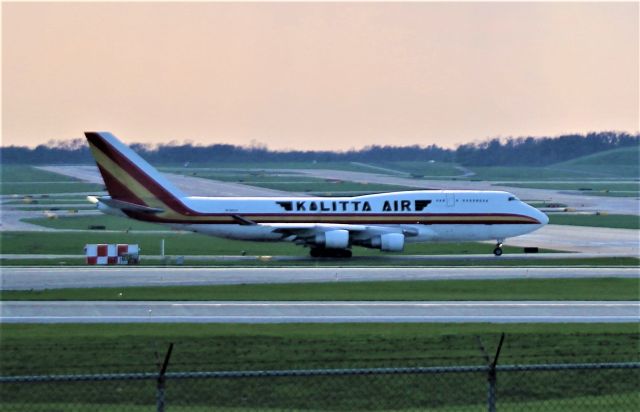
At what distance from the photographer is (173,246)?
191ft

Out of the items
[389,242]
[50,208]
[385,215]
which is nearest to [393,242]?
[389,242]

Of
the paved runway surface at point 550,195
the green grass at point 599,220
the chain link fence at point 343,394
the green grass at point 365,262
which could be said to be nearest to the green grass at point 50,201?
the paved runway surface at point 550,195

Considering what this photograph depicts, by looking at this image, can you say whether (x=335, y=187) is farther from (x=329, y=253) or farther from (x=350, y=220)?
(x=329, y=253)

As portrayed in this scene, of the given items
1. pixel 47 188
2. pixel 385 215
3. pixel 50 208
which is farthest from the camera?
pixel 47 188

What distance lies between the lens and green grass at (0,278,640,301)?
33.1m

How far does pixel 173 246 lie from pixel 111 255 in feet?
37.6

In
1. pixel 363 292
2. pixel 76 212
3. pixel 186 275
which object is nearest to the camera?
pixel 363 292

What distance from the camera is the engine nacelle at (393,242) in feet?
166

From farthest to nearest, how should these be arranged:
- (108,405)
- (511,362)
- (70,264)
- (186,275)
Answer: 1. (70,264)
2. (186,275)
3. (511,362)
4. (108,405)

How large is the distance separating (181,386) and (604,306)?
640 inches

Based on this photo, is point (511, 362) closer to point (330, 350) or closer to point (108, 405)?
point (330, 350)

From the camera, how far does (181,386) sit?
1902 centimetres

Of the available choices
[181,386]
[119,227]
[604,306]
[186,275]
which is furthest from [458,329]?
[119,227]

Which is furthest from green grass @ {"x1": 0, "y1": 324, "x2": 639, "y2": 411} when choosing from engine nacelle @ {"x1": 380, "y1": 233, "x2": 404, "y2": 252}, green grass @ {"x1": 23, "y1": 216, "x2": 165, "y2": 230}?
green grass @ {"x1": 23, "y1": 216, "x2": 165, "y2": 230}
